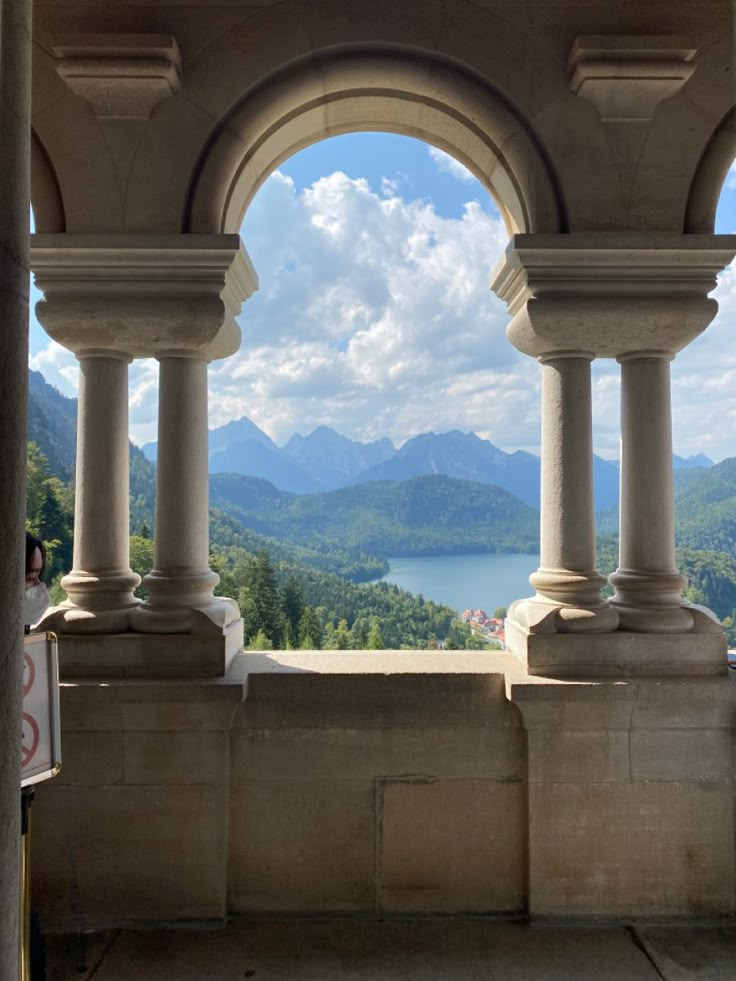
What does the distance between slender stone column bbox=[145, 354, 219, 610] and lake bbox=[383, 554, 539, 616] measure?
580 cm

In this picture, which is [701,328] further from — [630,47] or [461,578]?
[461,578]

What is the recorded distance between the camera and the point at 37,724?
6.99 ft

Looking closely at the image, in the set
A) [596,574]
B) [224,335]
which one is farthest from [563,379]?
[224,335]

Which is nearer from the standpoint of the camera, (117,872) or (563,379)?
(117,872)

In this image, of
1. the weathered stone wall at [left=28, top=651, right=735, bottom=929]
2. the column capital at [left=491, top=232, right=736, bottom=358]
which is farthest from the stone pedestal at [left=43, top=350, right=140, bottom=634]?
the column capital at [left=491, top=232, right=736, bottom=358]

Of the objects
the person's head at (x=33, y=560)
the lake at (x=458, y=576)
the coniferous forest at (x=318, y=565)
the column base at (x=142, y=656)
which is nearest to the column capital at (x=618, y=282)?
the coniferous forest at (x=318, y=565)

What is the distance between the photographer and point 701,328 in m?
3.02

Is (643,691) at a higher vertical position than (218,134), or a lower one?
lower

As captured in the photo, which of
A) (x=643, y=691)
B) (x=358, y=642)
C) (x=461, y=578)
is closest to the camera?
(x=643, y=691)

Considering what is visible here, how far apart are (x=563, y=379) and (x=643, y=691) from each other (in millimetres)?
1489

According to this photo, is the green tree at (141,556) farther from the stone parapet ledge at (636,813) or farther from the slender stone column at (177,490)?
the stone parapet ledge at (636,813)

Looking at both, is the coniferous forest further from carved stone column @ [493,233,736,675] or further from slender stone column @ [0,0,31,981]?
slender stone column @ [0,0,31,981]

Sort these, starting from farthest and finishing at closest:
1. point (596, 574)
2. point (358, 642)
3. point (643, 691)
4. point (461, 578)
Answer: point (461, 578) → point (358, 642) → point (596, 574) → point (643, 691)

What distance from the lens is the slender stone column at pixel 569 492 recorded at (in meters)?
3.07
